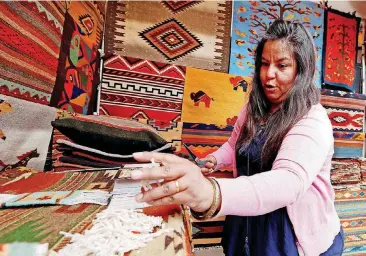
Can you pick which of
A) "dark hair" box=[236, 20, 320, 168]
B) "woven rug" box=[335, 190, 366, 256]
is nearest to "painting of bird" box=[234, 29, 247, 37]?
"dark hair" box=[236, 20, 320, 168]

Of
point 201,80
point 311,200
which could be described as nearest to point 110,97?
point 201,80

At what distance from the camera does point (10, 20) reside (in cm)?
112

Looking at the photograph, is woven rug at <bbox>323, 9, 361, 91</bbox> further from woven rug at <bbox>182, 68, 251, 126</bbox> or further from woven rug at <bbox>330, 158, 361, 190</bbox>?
woven rug at <bbox>182, 68, 251, 126</bbox>

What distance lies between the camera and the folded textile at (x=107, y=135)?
1.14m

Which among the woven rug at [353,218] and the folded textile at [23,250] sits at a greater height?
the folded textile at [23,250]

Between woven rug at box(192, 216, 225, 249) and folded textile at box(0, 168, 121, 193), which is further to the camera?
woven rug at box(192, 216, 225, 249)

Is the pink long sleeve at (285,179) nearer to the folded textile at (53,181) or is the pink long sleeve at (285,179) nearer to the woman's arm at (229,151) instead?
the folded textile at (53,181)

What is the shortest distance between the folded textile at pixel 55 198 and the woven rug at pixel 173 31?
164cm

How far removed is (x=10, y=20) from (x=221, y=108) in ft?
5.34

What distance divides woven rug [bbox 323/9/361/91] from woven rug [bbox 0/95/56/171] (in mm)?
2591

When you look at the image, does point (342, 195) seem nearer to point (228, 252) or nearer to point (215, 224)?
point (215, 224)

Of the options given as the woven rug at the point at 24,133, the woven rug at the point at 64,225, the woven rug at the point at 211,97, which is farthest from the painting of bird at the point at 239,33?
the woven rug at the point at 64,225

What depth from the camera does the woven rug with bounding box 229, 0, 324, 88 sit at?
236cm

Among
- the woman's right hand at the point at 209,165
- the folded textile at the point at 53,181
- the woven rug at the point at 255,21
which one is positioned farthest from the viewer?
→ the woven rug at the point at 255,21
